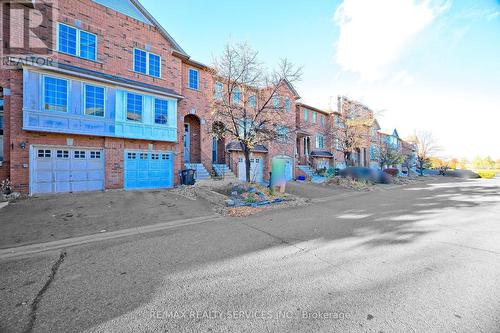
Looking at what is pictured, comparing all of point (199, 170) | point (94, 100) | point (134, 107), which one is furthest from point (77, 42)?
point (199, 170)

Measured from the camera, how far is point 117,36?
12.7 m

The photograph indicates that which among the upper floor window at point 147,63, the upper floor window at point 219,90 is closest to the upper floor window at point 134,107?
the upper floor window at point 147,63

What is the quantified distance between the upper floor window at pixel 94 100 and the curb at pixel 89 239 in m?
8.40

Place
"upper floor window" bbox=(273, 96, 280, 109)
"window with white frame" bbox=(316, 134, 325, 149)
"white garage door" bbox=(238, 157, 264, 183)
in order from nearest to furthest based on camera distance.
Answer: "upper floor window" bbox=(273, 96, 280, 109)
"white garage door" bbox=(238, 157, 264, 183)
"window with white frame" bbox=(316, 134, 325, 149)

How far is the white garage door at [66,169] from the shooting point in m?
10.3

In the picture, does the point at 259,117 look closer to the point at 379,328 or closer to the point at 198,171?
the point at 198,171

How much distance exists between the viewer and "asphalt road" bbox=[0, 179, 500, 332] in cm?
255

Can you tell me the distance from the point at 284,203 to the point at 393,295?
7.55 meters

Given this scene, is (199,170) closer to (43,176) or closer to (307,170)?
(43,176)

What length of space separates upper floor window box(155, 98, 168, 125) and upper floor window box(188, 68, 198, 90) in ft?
10.2

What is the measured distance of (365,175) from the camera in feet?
72.3

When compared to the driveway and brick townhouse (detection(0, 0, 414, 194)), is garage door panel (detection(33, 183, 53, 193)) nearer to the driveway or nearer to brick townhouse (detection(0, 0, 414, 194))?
brick townhouse (detection(0, 0, 414, 194))

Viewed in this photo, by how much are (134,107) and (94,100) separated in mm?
1952

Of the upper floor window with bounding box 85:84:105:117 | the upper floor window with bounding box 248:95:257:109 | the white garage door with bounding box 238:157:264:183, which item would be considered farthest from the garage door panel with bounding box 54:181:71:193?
the white garage door with bounding box 238:157:264:183
